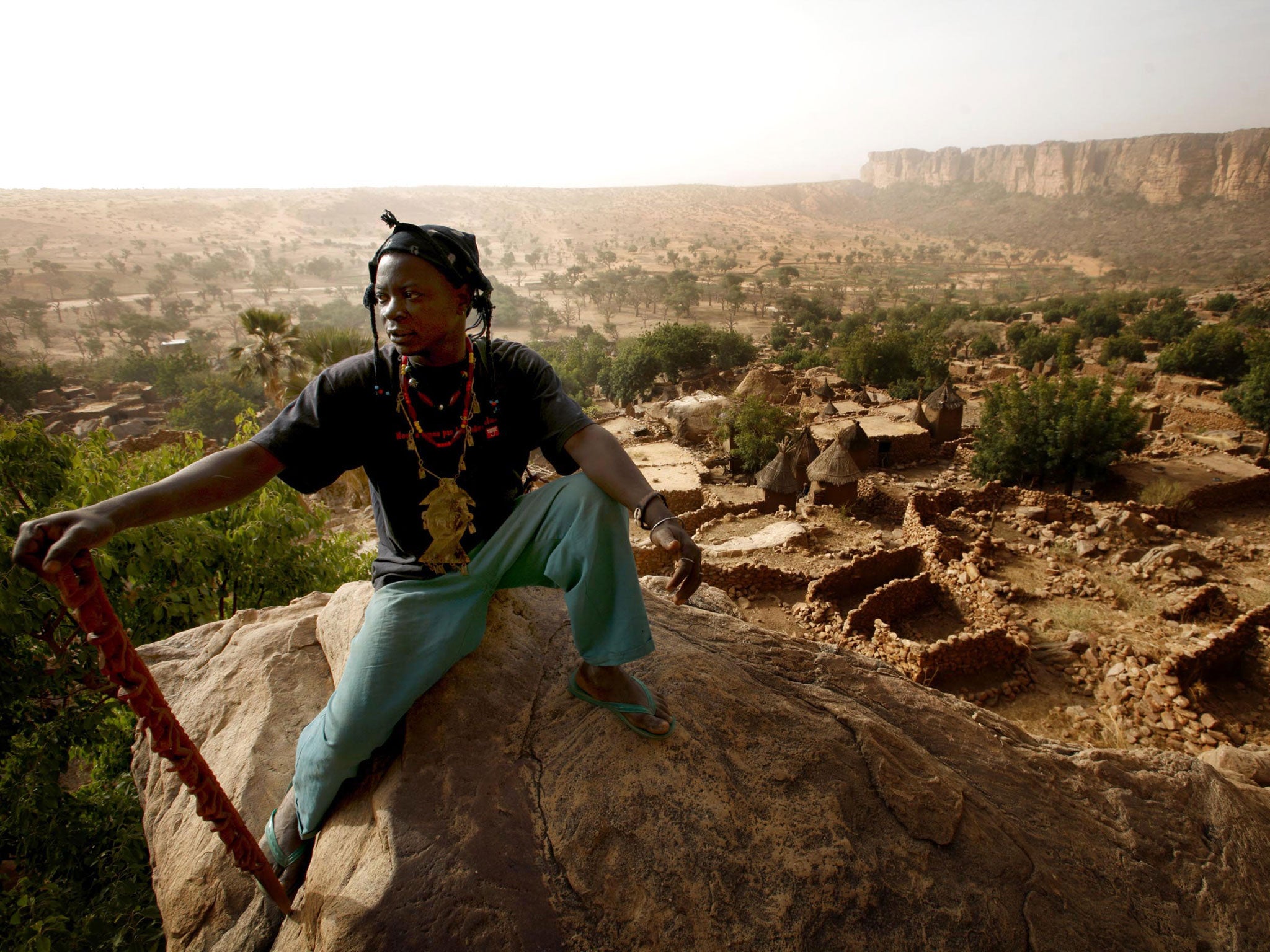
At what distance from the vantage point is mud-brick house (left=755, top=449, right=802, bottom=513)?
15.1 metres

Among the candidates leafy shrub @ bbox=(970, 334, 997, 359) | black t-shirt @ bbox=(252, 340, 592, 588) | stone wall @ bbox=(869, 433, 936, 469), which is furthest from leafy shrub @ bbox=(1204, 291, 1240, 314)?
black t-shirt @ bbox=(252, 340, 592, 588)

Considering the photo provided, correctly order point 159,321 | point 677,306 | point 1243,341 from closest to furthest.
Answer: point 1243,341, point 159,321, point 677,306

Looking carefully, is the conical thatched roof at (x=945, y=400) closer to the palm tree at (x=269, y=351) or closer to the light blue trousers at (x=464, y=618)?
the palm tree at (x=269, y=351)

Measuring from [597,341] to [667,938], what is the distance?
4432 centimetres

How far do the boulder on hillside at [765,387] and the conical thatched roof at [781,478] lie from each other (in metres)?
12.5

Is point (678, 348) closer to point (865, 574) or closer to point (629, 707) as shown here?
point (865, 574)

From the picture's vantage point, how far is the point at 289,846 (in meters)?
2.22

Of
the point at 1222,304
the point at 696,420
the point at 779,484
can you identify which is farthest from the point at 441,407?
the point at 1222,304

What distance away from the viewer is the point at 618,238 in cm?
10038

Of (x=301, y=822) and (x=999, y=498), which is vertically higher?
(x=301, y=822)

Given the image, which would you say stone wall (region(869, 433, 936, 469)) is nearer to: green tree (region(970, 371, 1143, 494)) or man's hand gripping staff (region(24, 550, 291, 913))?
green tree (region(970, 371, 1143, 494))

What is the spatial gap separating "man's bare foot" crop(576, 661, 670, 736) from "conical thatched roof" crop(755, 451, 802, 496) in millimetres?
13108

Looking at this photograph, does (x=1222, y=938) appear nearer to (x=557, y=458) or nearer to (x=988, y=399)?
(x=557, y=458)

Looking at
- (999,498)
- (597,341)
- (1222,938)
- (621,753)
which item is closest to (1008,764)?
(1222,938)
